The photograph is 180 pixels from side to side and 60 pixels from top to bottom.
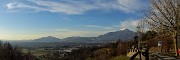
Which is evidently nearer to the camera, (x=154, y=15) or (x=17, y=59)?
(x=154, y=15)

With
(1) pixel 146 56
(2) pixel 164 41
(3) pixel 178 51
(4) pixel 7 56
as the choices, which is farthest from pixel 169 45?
(4) pixel 7 56

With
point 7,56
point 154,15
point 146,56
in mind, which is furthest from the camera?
point 7,56

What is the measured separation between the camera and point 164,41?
59312mm

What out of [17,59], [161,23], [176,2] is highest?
[176,2]

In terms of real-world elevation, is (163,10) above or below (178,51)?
above

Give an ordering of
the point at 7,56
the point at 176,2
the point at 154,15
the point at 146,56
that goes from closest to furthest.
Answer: the point at 146,56, the point at 176,2, the point at 154,15, the point at 7,56

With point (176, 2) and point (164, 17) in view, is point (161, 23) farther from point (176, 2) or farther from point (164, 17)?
point (176, 2)

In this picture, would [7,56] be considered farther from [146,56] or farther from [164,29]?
[146,56]

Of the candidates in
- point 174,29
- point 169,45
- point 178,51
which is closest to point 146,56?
point 174,29

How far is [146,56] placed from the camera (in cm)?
1554

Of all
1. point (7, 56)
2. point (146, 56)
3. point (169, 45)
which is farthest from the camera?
point (7, 56)

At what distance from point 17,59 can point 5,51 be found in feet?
25.9

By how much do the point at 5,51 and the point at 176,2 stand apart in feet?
413

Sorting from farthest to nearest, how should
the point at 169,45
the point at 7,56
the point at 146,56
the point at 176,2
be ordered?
the point at 7,56
the point at 169,45
the point at 176,2
the point at 146,56
